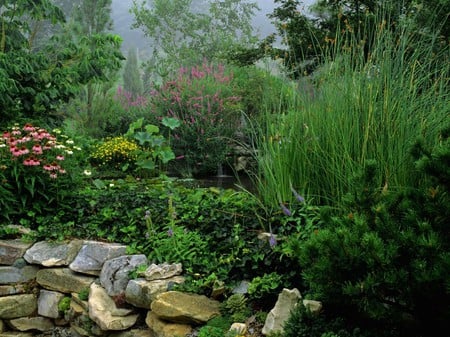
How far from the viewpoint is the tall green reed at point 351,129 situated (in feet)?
11.6

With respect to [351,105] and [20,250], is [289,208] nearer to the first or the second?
[351,105]

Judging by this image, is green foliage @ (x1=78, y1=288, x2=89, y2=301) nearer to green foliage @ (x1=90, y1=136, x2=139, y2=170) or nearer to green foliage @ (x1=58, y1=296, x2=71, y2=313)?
green foliage @ (x1=58, y1=296, x2=71, y2=313)

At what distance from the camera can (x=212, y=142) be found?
28.3ft

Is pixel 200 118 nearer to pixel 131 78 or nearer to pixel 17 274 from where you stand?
pixel 17 274

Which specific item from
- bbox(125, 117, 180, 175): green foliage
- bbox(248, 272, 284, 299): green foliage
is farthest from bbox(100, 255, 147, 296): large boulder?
bbox(125, 117, 180, 175): green foliage

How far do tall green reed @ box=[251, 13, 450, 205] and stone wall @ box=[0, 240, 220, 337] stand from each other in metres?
0.95

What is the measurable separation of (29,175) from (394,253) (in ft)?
10.9

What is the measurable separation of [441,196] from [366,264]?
1.37 feet

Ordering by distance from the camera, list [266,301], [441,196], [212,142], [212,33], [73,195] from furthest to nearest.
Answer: [212,33] < [212,142] < [73,195] < [266,301] < [441,196]

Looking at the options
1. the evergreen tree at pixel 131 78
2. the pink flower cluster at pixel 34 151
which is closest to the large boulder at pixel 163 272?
the pink flower cluster at pixel 34 151

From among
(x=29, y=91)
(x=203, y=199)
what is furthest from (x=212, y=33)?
(x=203, y=199)

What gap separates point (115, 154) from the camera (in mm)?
7230

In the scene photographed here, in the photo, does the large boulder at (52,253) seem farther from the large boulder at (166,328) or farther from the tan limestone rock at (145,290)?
the large boulder at (166,328)

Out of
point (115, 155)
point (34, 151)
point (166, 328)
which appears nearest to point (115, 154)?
point (115, 155)
